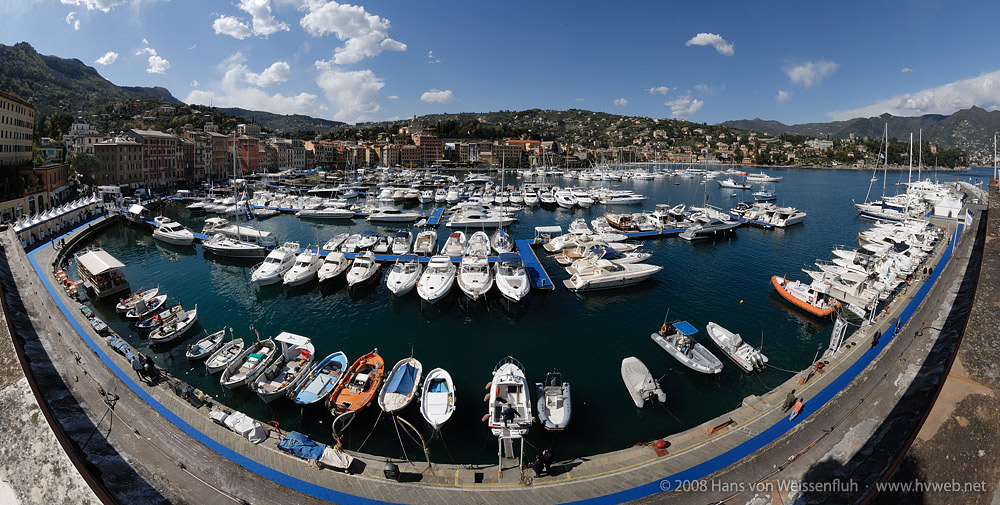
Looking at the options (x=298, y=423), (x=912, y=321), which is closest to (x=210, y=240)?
(x=298, y=423)

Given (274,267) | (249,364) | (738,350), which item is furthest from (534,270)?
(249,364)

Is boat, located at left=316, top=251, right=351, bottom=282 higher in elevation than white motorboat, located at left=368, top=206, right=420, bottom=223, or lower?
lower

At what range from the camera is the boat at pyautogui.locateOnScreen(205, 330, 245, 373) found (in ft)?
52.9

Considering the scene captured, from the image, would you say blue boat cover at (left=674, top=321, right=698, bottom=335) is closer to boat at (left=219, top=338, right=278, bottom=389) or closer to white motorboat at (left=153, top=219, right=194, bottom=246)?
boat at (left=219, top=338, right=278, bottom=389)

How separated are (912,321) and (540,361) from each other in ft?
52.7

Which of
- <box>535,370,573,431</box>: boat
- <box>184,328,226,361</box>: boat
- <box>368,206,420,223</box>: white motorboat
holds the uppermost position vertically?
<box>368,206,420,223</box>: white motorboat

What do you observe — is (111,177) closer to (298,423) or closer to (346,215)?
(346,215)

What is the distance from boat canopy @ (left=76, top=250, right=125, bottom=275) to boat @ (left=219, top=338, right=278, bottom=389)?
13954 mm

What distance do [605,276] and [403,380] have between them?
15617mm

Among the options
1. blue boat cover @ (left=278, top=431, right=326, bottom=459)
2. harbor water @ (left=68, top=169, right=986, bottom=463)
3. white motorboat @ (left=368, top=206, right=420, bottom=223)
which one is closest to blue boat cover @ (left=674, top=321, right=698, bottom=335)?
harbor water @ (left=68, top=169, right=986, bottom=463)

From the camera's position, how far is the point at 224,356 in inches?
657

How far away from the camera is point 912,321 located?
1719 cm

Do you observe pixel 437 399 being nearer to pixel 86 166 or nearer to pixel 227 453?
pixel 227 453

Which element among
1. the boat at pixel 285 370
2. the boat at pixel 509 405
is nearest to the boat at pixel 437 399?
the boat at pixel 509 405
